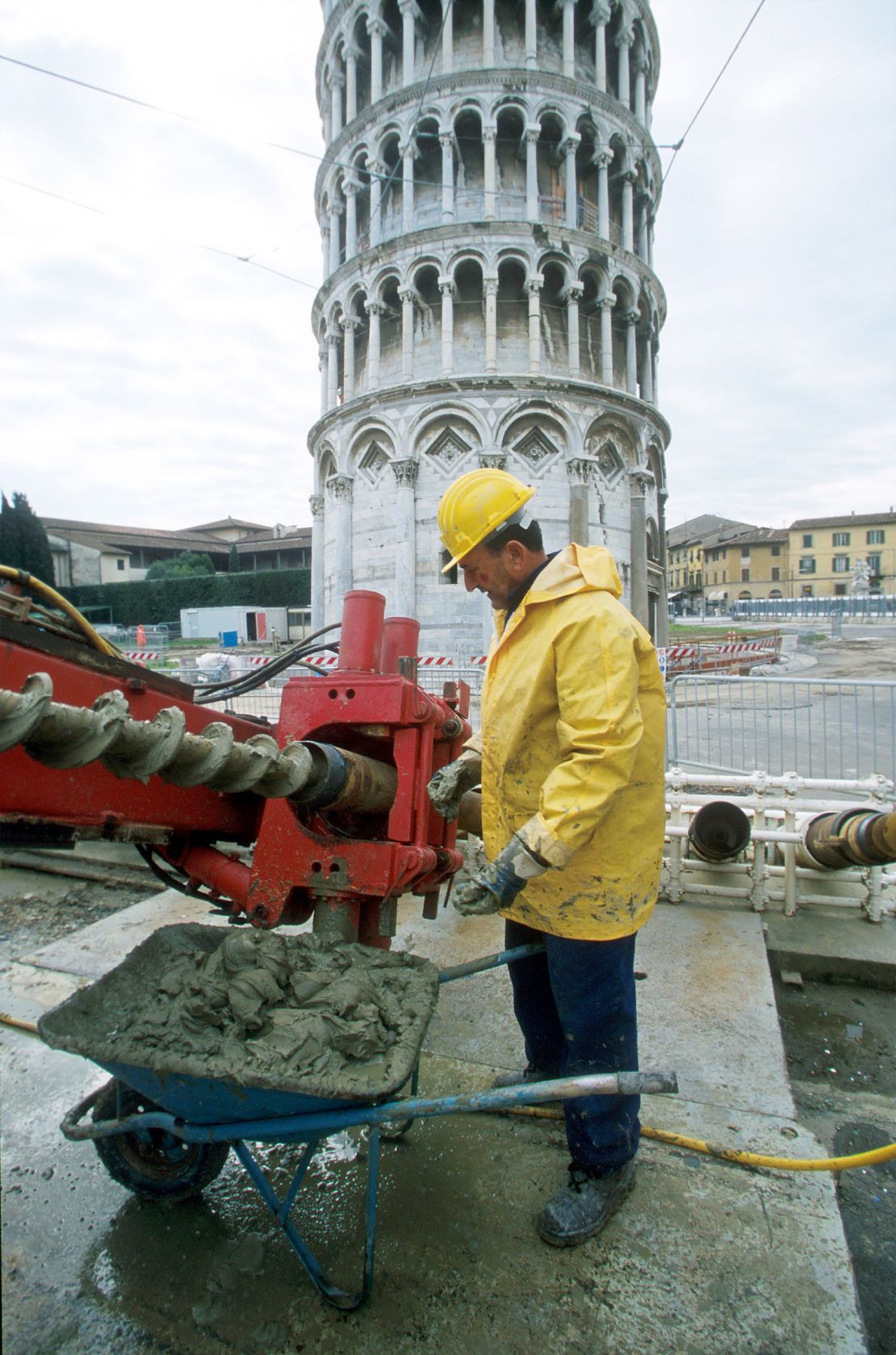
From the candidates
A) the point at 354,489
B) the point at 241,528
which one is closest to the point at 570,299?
the point at 354,489

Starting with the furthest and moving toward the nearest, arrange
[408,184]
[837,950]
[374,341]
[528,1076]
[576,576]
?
1. [374,341]
2. [408,184]
3. [837,950]
4. [528,1076]
5. [576,576]

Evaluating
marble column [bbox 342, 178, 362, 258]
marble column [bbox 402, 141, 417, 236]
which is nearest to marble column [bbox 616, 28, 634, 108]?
marble column [bbox 402, 141, 417, 236]

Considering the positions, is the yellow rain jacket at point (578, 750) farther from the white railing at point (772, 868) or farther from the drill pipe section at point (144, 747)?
the white railing at point (772, 868)

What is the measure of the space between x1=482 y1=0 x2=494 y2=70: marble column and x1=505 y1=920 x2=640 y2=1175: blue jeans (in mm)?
25108

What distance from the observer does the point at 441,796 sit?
2.42m

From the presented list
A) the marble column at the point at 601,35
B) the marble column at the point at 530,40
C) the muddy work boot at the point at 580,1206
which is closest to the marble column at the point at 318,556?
the marble column at the point at 530,40

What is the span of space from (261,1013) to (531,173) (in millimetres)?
23664

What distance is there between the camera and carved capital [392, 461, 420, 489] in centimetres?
1970

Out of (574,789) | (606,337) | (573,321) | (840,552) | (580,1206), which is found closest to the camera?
(574,789)

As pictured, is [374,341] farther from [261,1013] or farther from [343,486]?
[261,1013]

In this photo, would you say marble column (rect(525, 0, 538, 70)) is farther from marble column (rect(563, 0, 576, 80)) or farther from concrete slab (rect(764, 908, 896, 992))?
concrete slab (rect(764, 908, 896, 992))

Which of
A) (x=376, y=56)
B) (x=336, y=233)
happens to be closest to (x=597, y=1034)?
(x=336, y=233)

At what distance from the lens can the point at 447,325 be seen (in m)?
19.7

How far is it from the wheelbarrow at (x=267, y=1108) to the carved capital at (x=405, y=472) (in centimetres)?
1879
